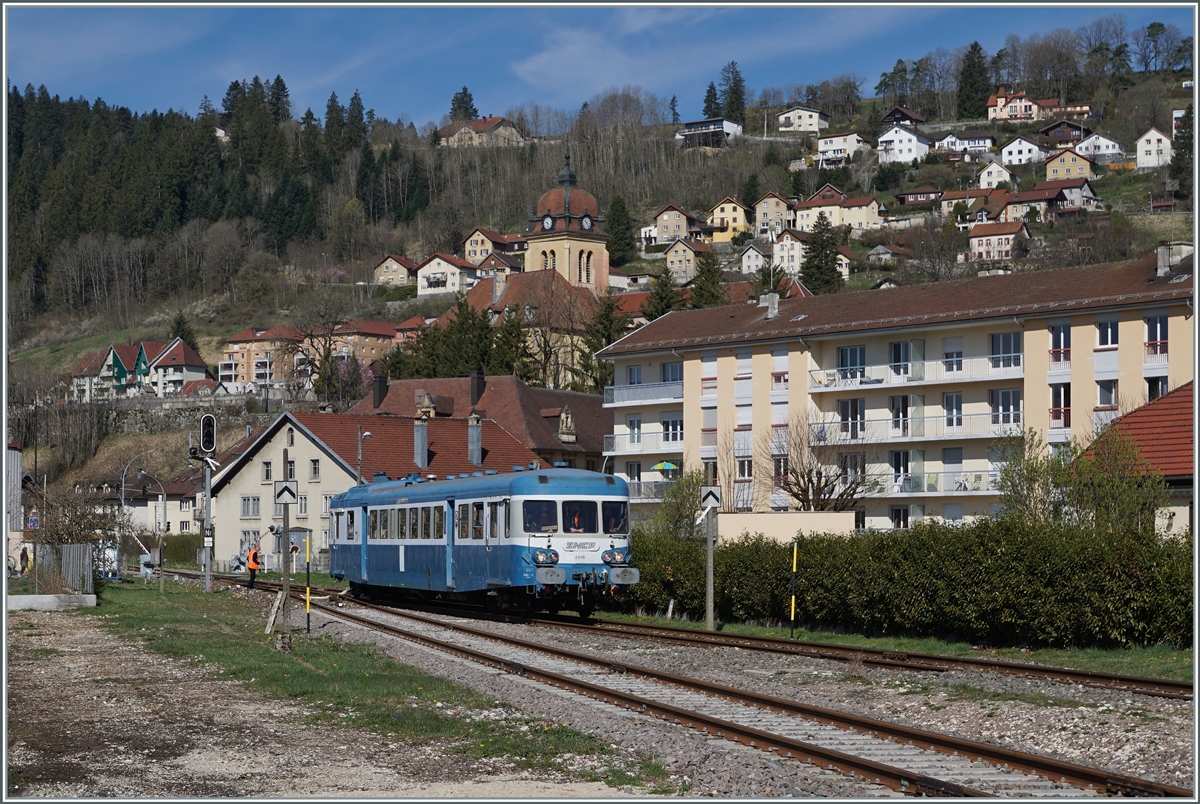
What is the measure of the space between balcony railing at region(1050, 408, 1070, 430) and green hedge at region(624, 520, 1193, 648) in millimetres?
27333

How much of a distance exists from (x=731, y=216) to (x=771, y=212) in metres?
5.98

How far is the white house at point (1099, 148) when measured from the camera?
603 feet

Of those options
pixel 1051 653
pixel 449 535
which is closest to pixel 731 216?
pixel 449 535

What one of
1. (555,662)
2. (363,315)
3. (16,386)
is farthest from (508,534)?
(363,315)

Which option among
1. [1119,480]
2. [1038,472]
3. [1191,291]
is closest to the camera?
[1119,480]

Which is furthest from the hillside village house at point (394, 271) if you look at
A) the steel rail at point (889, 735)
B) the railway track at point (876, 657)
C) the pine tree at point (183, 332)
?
the steel rail at point (889, 735)

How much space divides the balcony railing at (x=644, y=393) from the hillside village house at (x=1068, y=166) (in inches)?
4922

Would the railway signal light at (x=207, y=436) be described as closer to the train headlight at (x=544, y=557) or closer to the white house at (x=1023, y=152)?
the train headlight at (x=544, y=557)

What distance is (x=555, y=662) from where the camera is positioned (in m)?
19.8

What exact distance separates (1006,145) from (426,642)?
185m

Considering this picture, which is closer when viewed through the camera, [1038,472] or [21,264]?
[1038,472]

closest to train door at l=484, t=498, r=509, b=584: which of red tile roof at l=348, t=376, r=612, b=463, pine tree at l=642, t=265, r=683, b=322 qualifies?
Answer: red tile roof at l=348, t=376, r=612, b=463

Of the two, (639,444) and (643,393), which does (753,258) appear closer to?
(643,393)

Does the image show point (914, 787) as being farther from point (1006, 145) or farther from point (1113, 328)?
point (1006, 145)
